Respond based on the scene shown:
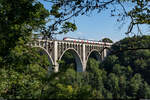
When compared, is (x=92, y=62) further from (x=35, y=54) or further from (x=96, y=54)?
(x=35, y=54)

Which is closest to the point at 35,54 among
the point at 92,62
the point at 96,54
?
the point at 92,62

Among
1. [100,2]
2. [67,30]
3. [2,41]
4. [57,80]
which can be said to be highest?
[100,2]

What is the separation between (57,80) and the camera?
184 centimetres

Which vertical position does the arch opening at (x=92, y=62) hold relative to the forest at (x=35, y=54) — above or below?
above

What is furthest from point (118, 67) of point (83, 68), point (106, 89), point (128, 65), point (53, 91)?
point (53, 91)

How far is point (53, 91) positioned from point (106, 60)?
47823 mm

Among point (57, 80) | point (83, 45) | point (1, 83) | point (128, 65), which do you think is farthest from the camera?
point (128, 65)

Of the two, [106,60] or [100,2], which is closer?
[100,2]

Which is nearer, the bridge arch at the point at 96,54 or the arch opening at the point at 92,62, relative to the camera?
the bridge arch at the point at 96,54

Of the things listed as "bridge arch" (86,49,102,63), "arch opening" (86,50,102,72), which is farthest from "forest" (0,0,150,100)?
"arch opening" (86,50,102,72)

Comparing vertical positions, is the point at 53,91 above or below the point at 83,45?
below

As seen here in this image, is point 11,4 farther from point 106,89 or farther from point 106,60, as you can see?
point 106,60

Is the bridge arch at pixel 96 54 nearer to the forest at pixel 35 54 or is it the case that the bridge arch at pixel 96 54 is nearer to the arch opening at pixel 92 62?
the arch opening at pixel 92 62

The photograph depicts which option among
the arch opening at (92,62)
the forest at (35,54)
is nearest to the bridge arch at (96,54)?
the arch opening at (92,62)
